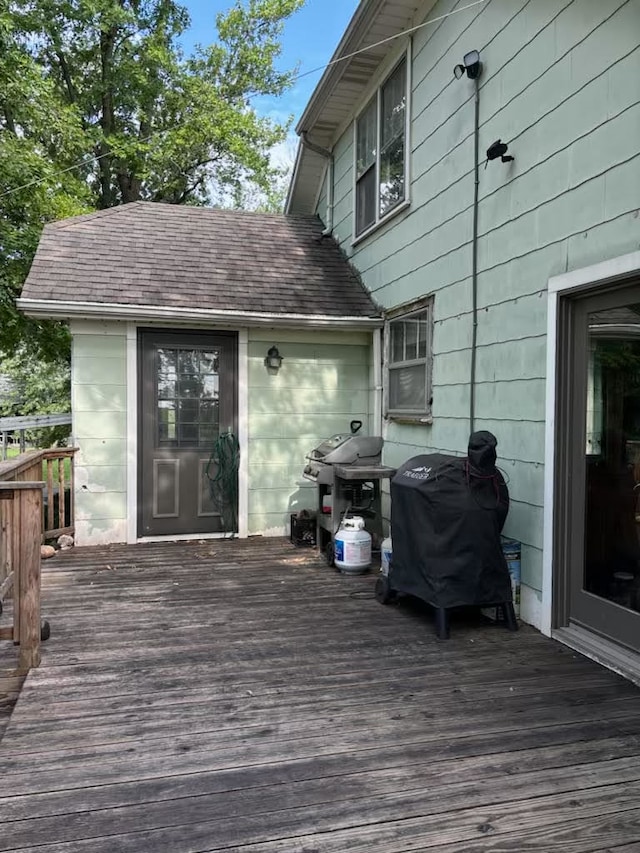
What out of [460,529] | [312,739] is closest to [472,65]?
[460,529]

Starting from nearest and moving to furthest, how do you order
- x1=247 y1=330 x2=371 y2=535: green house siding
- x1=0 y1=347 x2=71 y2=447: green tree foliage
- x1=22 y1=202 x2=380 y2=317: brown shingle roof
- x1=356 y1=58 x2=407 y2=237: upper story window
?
x1=356 y1=58 x2=407 y2=237: upper story window < x1=22 y1=202 x2=380 y2=317: brown shingle roof < x1=247 y1=330 x2=371 y2=535: green house siding < x1=0 y1=347 x2=71 y2=447: green tree foliage

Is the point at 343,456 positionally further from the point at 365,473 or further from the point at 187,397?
the point at 187,397

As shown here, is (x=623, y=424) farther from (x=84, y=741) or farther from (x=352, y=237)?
(x=352, y=237)

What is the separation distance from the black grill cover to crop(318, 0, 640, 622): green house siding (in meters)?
0.35

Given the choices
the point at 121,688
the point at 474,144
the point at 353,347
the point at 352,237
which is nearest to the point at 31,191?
the point at 352,237

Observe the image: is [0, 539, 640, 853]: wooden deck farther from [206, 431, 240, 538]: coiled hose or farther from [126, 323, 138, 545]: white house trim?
[206, 431, 240, 538]: coiled hose

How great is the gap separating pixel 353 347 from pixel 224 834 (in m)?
5.27

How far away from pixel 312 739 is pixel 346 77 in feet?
20.4

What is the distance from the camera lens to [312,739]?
2.36m

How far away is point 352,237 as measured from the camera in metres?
6.98

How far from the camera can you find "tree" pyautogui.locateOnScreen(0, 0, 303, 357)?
10.9m

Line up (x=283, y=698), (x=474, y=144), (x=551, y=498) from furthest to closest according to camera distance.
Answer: (x=474, y=144) < (x=551, y=498) < (x=283, y=698)

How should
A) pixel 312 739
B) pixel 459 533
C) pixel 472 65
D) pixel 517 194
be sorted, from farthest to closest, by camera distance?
pixel 472 65 < pixel 517 194 < pixel 459 533 < pixel 312 739

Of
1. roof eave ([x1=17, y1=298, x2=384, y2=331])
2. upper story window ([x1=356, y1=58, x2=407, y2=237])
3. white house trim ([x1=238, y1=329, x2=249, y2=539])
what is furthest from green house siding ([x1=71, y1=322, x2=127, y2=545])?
upper story window ([x1=356, y1=58, x2=407, y2=237])
